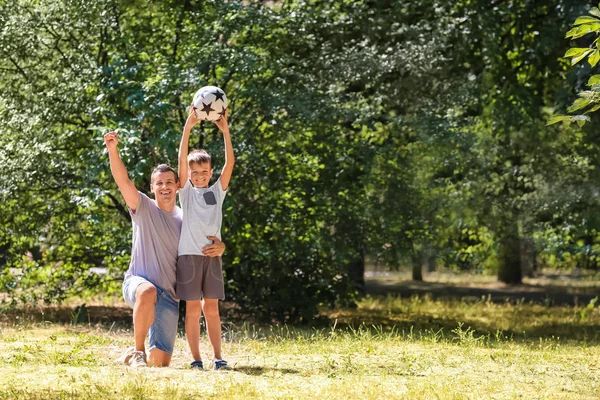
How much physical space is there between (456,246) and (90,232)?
15.4 m

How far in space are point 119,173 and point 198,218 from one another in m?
0.75

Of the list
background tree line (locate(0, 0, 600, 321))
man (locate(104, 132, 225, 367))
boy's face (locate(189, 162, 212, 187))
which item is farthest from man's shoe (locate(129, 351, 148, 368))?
background tree line (locate(0, 0, 600, 321))

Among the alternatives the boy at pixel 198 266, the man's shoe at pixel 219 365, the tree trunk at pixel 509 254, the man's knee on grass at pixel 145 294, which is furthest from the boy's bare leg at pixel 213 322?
the tree trunk at pixel 509 254

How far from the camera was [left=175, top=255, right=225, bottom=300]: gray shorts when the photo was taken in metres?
7.41

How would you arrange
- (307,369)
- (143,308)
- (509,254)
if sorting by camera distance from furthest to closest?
1. (509,254)
2. (307,369)
3. (143,308)

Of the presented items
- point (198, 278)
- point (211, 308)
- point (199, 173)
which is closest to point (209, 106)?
point (199, 173)

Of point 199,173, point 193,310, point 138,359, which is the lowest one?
point 138,359

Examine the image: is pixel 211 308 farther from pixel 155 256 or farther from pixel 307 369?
pixel 307 369

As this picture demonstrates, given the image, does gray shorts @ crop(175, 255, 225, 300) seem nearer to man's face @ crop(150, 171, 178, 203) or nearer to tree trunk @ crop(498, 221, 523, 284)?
man's face @ crop(150, 171, 178, 203)

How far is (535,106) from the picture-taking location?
1579 cm

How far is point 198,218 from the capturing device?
7461mm

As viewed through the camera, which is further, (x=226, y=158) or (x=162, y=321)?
(x=226, y=158)

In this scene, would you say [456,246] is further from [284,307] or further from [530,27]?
[284,307]

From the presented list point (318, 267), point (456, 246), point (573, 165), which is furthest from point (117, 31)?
point (456, 246)
